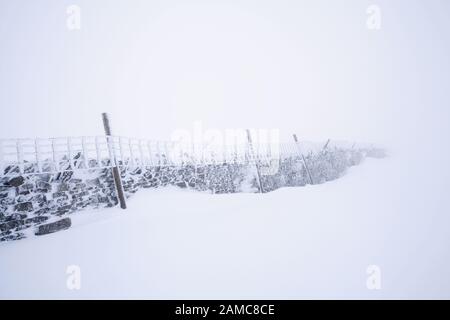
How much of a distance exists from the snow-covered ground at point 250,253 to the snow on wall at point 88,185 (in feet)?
2.20

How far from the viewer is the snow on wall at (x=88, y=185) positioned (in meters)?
7.22

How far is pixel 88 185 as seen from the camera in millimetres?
8602

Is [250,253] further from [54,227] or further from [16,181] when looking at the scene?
[16,181]

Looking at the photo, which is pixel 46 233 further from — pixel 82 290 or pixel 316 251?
pixel 316 251

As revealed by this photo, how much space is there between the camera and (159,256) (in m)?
4.90

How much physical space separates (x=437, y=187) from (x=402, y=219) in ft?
15.7

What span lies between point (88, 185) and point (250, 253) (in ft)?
23.0

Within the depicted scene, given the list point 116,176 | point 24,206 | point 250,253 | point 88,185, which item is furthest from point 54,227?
point 250,253

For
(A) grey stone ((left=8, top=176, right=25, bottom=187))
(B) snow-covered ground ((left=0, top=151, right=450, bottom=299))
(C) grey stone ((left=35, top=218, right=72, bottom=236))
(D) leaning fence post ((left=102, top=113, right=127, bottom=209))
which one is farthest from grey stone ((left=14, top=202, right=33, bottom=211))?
(D) leaning fence post ((left=102, top=113, right=127, bottom=209))

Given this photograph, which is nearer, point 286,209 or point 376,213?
point 376,213

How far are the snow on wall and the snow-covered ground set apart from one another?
669 millimetres

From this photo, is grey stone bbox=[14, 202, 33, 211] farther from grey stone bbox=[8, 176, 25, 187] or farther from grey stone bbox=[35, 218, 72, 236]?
grey stone bbox=[35, 218, 72, 236]

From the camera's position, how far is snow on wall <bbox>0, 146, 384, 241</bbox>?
7219mm
